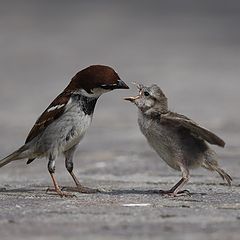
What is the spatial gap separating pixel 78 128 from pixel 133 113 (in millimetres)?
6728

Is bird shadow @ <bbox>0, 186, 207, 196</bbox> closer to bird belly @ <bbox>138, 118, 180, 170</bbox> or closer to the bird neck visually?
bird belly @ <bbox>138, 118, 180, 170</bbox>

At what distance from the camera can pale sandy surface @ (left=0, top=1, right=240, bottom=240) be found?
23.6 feet

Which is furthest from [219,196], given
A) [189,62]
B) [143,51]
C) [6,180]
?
[143,51]

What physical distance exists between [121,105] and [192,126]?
26.1 ft

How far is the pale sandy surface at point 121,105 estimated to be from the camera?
720cm

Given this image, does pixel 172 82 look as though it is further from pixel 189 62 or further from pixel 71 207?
pixel 71 207

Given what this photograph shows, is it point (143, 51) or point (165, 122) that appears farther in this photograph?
point (143, 51)

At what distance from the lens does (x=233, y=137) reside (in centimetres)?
1325

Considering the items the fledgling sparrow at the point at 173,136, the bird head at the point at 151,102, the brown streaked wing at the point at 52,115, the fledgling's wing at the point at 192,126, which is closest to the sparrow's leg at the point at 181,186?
the fledgling sparrow at the point at 173,136

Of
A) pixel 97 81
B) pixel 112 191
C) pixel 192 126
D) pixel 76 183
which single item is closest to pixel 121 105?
pixel 76 183

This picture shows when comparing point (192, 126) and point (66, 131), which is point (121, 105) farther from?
point (192, 126)

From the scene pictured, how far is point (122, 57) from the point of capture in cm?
2434

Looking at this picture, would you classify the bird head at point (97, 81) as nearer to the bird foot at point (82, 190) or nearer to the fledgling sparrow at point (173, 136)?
the fledgling sparrow at point (173, 136)

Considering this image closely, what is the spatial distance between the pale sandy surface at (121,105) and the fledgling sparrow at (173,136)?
29 centimetres
